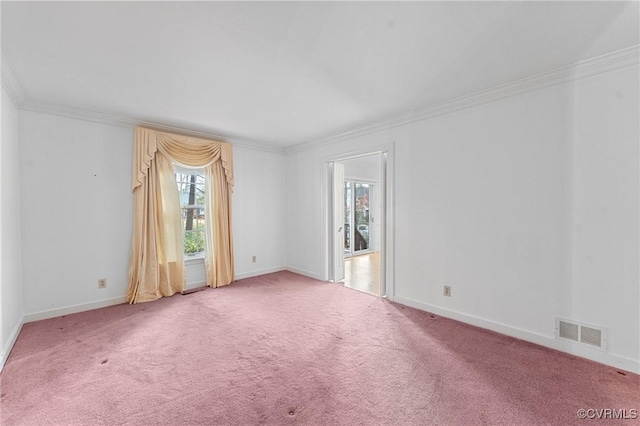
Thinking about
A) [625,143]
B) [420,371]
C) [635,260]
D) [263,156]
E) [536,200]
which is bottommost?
[420,371]

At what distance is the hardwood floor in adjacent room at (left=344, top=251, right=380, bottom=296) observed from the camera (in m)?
4.42

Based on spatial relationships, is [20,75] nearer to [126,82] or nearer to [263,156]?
[126,82]

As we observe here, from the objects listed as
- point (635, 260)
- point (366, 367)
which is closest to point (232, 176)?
point (366, 367)

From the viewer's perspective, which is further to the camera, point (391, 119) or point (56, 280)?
point (391, 119)

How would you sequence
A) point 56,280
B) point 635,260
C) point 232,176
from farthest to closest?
point 232,176
point 56,280
point 635,260

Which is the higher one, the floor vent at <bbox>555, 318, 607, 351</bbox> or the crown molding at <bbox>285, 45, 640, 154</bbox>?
the crown molding at <bbox>285, 45, 640, 154</bbox>

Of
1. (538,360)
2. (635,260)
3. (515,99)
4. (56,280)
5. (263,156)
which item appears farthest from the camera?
(263,156)

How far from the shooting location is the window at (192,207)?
4.28 metres

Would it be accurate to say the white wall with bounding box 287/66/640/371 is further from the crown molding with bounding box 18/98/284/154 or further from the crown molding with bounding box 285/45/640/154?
the crown molding with bounding box 18/98/284/154

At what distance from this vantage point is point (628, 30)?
1.87 meters

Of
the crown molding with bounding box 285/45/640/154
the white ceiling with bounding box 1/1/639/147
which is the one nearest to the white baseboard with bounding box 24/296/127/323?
the white ceiling with bounding box 1/1/639/147

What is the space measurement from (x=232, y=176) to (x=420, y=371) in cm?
378

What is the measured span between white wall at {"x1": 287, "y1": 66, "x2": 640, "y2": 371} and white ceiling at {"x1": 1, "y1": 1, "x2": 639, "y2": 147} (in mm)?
403

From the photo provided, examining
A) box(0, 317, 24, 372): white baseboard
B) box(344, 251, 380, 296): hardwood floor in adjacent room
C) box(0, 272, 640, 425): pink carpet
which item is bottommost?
box(0, 272, 640, 425): pink carpet
